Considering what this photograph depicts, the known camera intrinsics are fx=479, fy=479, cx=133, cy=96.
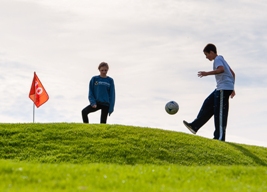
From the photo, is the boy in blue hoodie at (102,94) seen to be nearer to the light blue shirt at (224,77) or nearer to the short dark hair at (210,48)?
the short dark hair at (210,48)

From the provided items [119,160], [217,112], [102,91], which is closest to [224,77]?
[217,112]

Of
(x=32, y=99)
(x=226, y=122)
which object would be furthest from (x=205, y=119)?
(x=32, y=99)

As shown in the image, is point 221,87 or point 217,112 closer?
point 221,87

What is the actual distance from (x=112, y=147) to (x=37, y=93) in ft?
36.0

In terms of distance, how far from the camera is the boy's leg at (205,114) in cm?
1822

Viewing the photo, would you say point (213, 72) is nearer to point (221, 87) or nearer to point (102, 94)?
point (221, 87)

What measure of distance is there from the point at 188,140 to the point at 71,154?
4.71 metres

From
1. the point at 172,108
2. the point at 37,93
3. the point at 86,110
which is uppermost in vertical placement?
the point at 37,93

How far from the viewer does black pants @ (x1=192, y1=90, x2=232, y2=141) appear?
17391 millimetres

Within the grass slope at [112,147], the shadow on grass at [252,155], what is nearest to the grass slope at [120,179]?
the grass slope at [112,147]

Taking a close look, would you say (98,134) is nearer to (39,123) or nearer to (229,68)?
(39,123)

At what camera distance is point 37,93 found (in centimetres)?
2552

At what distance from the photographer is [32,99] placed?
2552 centimetres

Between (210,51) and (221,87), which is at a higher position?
(210,51)
